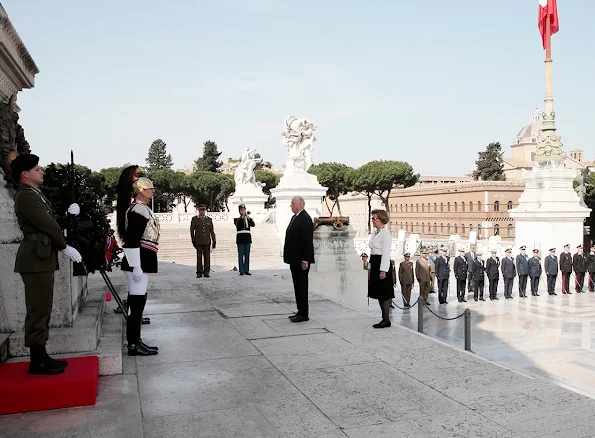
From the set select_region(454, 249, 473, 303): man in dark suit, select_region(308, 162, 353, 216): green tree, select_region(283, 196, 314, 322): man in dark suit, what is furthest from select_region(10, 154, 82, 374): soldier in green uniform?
select_region(308, 162, 353, 216): green tree

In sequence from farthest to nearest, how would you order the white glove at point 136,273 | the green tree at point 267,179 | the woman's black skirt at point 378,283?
the green tree at point 267,179 < the woman's black skirt at point 378,283 < the white glove at point 136,273

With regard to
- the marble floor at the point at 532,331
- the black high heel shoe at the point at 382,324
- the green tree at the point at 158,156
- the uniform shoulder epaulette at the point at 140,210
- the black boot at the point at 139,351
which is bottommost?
the marble floor at the point at 532,331

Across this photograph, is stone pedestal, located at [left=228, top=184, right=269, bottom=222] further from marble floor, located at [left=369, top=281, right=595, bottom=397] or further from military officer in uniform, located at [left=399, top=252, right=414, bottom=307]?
military officer in uniform, located at [left=399, top=252, right=414, bottom=307]

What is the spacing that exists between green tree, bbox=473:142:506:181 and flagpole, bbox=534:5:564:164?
5671 cm

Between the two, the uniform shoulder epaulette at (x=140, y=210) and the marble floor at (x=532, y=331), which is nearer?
the uniform shoulder epaulette at (x=140, y=210)

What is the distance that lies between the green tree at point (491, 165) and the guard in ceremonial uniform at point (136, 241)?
82.9 m

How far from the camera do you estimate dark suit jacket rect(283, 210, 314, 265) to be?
707 centimetres

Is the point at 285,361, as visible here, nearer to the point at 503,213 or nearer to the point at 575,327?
the point at 575,327

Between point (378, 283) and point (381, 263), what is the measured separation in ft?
1.02

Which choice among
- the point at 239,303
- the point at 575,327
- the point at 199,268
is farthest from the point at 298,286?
the point at 575,327

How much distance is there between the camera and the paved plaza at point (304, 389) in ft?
12.1

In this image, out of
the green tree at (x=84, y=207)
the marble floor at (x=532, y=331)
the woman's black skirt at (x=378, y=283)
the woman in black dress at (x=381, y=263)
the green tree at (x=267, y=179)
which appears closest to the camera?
the green tree at (x=84, y=207)

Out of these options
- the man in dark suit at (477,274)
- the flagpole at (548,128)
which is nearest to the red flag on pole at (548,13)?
the flagpole at (548,128)

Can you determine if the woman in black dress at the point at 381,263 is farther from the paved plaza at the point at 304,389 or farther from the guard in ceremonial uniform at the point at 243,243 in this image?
the guard in ceremonial uniform at the point at 243,243
